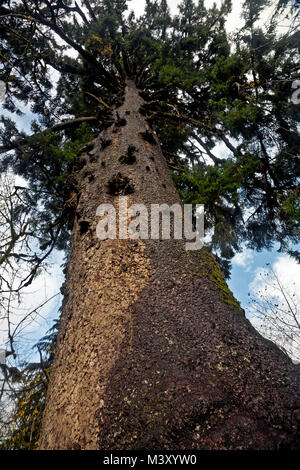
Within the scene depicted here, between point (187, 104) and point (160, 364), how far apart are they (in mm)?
6084

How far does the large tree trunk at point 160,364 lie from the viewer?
708 millimetres

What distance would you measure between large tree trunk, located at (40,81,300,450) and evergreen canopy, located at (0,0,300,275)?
228 centimetres

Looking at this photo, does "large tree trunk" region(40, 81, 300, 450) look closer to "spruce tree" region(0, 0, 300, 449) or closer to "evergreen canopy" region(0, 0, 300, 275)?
"spruce tree" region(0, 0, 300, 449)

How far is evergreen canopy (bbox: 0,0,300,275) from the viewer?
157 inches

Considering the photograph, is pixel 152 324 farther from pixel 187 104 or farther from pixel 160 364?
pixel 187 104

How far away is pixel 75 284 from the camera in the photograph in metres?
1.47

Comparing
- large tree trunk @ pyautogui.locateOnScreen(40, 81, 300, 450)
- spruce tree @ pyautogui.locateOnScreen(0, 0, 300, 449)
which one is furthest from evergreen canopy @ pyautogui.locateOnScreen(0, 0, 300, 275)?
large tree trunk @ pyautogui.locateOnScreen(40, 81, 300, 450)

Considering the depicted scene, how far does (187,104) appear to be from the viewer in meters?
5.82

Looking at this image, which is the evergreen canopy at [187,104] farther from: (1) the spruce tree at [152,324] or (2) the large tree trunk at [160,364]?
(2) the large tree trunk at [160,364]

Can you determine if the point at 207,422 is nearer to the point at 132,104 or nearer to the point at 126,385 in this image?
the point at 126,385

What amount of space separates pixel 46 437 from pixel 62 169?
169 inches

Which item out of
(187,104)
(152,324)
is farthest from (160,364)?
(187,104)

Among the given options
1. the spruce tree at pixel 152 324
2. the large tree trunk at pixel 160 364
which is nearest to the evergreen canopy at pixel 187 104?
the spruce tree at pixel 152 324

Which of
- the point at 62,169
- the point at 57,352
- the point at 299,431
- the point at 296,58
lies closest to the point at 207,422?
the point at 299,431
